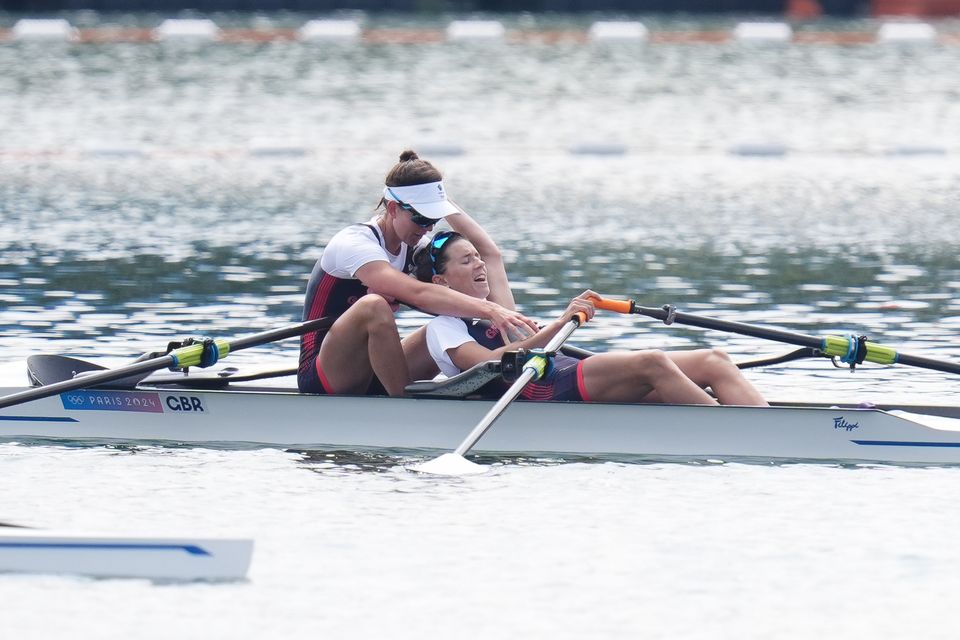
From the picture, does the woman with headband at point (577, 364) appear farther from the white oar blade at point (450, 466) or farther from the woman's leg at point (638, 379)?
the white oar blade at point (450, 466)

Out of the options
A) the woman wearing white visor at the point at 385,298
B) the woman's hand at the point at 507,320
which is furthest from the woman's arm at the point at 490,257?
the woman's hand at the point at 507,320

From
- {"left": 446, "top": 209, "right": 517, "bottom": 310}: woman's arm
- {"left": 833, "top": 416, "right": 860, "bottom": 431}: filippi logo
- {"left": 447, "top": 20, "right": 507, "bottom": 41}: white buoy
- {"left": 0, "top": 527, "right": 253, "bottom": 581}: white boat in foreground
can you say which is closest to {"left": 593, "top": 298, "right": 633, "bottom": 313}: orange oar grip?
{"left": 446, "top": 209, "right": 517, "bottom": 310}: woman's arm

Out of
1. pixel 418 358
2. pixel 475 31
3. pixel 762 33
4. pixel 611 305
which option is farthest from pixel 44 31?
pixel 611 305

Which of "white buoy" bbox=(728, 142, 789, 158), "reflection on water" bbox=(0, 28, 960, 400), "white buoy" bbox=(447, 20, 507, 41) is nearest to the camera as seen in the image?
"reflection on water" bbox=(0, 28, 960, 400)

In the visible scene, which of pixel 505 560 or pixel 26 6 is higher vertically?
pixel 26 6

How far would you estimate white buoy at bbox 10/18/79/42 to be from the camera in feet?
124

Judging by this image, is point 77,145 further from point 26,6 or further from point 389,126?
point 26,6

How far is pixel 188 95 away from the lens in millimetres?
29234

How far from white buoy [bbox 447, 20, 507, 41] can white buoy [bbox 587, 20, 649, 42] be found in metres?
1.96

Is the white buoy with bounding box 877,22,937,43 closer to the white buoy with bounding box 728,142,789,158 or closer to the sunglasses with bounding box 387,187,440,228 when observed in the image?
the white buoy with bounding box 728,142,789,158

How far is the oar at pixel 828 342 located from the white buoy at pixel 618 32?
29.3m

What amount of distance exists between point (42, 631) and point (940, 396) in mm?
5867

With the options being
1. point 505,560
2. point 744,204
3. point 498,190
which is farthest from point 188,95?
point 505,560

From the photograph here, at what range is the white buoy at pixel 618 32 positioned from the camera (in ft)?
125
